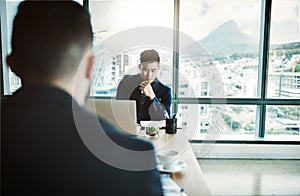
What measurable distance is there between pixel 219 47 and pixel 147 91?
1502 millimetres

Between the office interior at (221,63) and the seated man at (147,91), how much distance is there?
2.43ft

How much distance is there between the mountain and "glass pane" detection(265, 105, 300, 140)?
34.2 inches

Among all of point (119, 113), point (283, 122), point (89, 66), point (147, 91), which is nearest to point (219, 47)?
point (283, 122)

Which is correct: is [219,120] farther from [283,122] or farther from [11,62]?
[11,62]

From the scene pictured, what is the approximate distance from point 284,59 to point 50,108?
12.5ft

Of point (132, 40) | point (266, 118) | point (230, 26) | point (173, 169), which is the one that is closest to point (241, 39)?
point (230, 26)

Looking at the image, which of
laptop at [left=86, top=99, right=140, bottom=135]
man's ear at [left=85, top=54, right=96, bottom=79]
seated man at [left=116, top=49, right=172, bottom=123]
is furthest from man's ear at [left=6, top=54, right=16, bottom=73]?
seated man at [left=116, top=49, right=172, bottom=123]

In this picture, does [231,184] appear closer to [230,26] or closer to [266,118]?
[266,118]

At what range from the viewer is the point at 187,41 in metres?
3.78

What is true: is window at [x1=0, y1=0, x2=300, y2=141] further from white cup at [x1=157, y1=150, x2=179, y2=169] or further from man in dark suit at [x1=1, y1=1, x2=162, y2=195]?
man in dark suit at [x1=1, y1=1, x2=162, y2=195]

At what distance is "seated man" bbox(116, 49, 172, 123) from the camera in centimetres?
271

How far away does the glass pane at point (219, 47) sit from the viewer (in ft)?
12.2

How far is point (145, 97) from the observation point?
2803mm

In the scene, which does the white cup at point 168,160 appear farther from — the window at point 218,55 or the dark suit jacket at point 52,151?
the window at point 218,55
